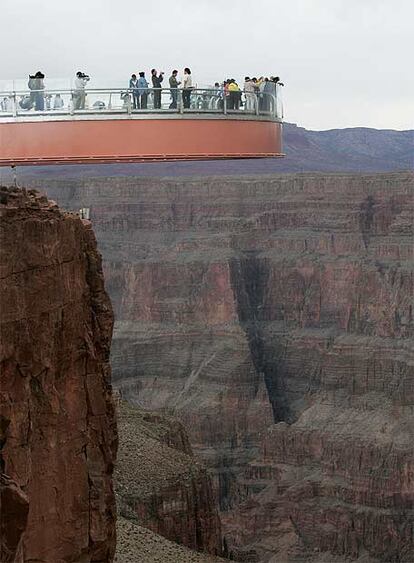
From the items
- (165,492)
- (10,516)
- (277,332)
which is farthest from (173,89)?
(277,332)

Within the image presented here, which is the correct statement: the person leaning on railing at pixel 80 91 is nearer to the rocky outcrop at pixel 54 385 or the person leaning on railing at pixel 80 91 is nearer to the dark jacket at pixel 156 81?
the dark jacket at pixel 156 81

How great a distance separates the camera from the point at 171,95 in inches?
1406

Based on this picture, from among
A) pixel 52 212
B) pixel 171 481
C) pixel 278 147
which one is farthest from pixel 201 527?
pixel 52 212

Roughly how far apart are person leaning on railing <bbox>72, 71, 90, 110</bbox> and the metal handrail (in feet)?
0.07

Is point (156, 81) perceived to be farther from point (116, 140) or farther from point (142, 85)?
point (116, 140)

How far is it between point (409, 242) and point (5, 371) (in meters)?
85.5

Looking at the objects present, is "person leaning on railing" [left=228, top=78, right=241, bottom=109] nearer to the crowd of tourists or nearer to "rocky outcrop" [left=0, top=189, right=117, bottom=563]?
the crowd of tourists

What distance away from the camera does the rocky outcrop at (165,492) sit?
4875 cm

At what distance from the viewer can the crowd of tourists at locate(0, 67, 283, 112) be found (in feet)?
113

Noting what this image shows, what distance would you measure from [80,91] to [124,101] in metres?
1.08

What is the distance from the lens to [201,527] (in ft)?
168

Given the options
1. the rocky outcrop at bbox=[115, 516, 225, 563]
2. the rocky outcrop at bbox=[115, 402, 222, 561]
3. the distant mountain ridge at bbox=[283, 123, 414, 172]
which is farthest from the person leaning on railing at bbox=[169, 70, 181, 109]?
the distant mountain ridge at bbox=[283, 123, 414, 172]

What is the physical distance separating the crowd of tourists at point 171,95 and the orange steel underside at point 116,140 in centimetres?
37

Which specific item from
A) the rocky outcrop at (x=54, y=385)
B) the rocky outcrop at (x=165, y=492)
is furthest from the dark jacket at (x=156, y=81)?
the rocky outcrop at (x=165, y=492)
